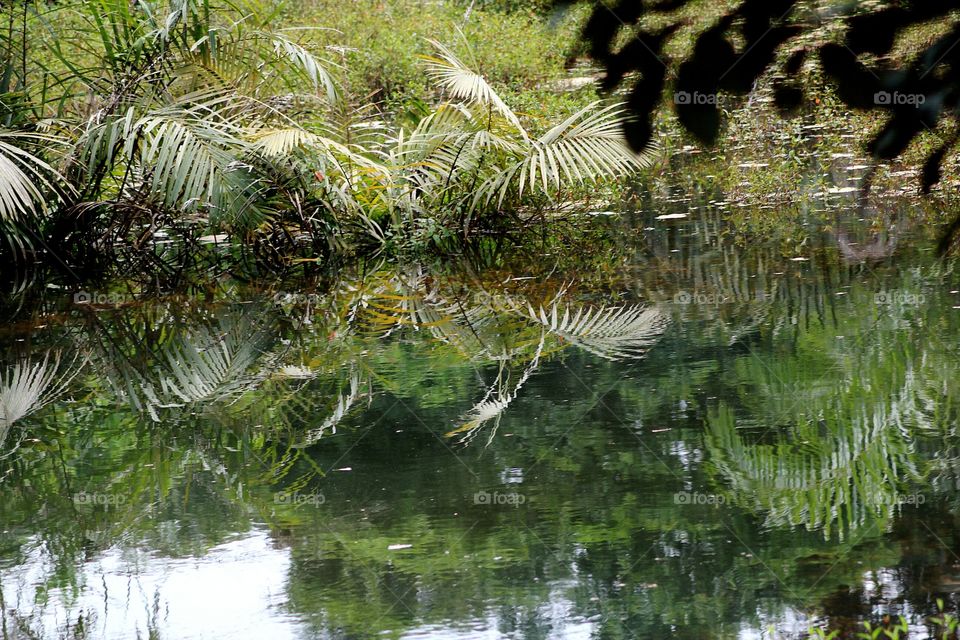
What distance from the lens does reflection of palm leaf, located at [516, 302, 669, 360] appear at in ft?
19.5

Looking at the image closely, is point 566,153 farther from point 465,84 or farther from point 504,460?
point 504,460

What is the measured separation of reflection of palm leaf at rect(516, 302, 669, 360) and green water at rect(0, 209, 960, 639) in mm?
22

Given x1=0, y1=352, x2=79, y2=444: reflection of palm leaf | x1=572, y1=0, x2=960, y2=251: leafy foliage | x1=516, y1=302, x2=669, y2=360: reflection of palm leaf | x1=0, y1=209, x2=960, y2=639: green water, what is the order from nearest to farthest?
x1=572, y1=0, x2=960, y2=251: leafy foliage < x1=0, y1=209, x2=960, y2=639: green water < x1=0, y1=352, x2=79, y2=444: reflection of palm leaf < x1=516, y1=302, x2=669, y2=360: reflection of palm leaf

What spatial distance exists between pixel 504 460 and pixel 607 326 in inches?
81.1

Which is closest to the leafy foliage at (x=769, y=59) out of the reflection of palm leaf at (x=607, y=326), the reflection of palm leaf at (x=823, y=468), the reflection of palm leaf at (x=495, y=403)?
the reflection of palm leaf at (x=823, y=468)

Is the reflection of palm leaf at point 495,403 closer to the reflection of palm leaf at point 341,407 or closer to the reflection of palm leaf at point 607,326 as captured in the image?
the reflection of palm leaf at point 607,326

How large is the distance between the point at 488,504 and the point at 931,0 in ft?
8.06

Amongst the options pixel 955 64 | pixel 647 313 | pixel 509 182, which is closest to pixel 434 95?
pixel 509 182

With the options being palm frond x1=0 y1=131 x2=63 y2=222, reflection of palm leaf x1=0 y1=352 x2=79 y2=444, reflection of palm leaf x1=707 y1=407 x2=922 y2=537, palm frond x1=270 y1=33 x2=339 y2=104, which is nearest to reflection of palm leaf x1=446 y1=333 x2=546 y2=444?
reflection of palm leaf x1=707 y1=407 x2=922 y2=537

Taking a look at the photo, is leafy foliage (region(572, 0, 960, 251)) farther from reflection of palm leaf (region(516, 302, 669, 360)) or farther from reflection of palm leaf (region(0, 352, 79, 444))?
reflection of palm leaf (region(0, 352, 79, 444))

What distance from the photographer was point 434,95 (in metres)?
15.9

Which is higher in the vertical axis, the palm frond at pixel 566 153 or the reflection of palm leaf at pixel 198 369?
the palm frond at pixel 566 153

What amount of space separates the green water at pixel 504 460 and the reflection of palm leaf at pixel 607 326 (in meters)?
0.02

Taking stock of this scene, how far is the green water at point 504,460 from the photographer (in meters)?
3.37
